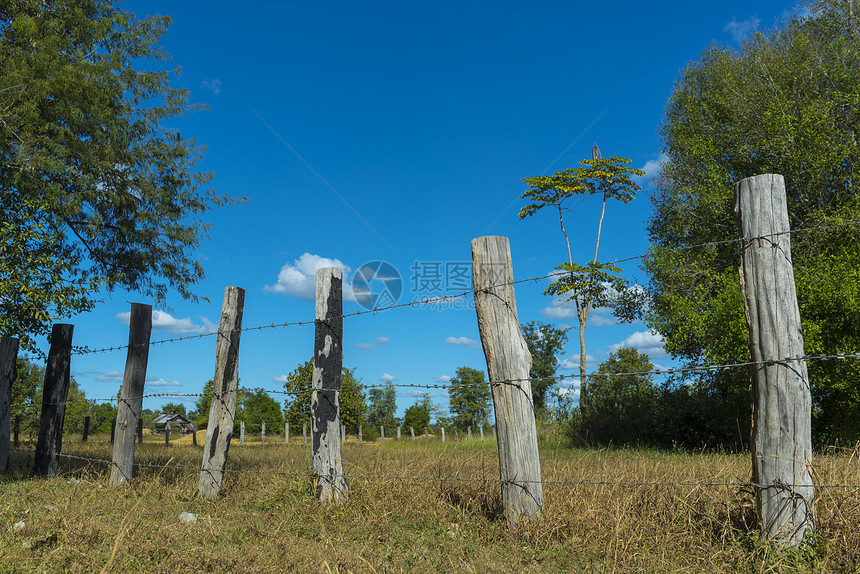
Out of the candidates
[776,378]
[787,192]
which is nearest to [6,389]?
[776,378]

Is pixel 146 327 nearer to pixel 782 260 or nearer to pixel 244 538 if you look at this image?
pixel 244 538

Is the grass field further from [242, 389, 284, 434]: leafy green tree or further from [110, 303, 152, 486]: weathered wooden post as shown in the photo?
[242, 389, 284, 434]: leafy green tree

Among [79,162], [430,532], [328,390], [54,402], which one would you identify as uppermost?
[79,162]

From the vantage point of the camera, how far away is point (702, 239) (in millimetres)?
19641

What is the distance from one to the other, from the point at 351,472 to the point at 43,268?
8.61 meters

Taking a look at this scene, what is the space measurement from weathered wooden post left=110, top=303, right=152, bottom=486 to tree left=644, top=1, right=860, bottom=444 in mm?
12911

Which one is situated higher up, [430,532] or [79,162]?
[79,162]

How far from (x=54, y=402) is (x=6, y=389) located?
3.60 feet

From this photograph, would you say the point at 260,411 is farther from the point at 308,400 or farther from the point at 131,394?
the point at 131,394

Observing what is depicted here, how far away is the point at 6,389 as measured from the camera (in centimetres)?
1026

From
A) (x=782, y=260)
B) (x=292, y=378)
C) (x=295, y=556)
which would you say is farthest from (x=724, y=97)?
(x=292, y=378)

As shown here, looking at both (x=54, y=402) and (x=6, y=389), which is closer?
(x=54, y=402)

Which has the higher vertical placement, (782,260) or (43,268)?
(43,268)

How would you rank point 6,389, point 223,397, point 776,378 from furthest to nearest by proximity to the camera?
point 6,389
point 223,397
point 776,378
